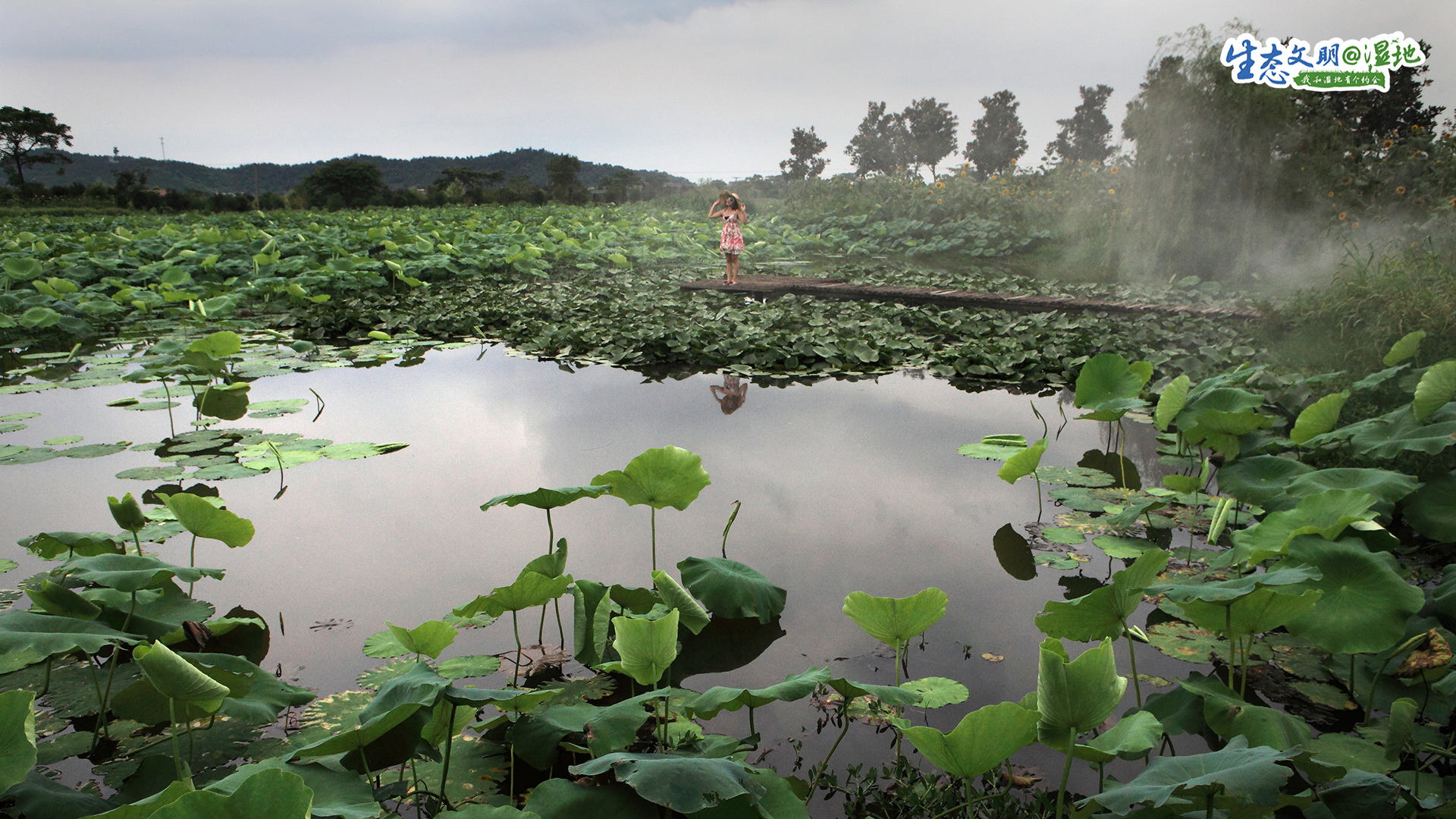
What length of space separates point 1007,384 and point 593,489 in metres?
3.58

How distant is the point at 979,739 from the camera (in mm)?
1171

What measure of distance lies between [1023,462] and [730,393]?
2.11 m

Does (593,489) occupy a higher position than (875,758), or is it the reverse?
(593,489)

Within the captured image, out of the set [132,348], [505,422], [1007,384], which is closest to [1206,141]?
[1007,384]


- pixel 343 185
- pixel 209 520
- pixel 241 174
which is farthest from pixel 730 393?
pixel 241 174

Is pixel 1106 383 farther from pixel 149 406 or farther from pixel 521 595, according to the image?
pixel 149 406

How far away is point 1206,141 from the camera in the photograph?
757 centimetres

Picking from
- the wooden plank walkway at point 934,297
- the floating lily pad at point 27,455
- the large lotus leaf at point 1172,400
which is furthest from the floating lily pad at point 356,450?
the wooden plank walkway at point 934,297

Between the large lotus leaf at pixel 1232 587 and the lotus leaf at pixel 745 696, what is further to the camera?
the large lotus leaf at pixel 1232 587

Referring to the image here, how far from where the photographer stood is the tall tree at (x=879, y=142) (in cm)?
5606

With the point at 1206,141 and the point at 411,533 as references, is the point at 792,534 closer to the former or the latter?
the point at 411,533

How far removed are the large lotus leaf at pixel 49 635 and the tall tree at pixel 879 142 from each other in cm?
5782

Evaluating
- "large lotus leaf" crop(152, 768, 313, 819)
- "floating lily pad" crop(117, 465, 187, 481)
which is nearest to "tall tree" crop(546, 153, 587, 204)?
"floating lily pad" crop(117, 465, 187, 481)

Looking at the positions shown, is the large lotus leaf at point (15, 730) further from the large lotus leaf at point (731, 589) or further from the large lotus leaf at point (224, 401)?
the large lotus leaf at point (224, 401)
